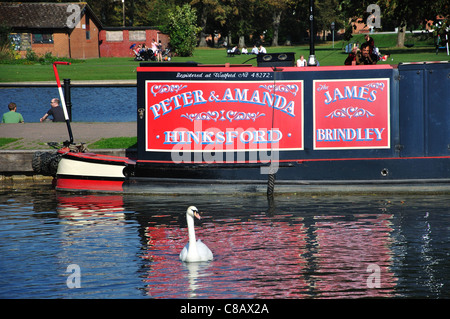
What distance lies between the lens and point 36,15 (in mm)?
64125

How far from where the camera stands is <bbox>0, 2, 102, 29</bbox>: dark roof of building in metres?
62.3

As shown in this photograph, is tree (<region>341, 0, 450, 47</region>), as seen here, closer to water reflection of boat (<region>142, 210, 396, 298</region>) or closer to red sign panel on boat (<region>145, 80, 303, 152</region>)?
red sign panel on boat (<region>145, 80, 303, 152</region>)

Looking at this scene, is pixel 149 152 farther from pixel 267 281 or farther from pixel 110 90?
pixel 110 90

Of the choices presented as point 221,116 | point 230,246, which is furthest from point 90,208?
point 230,246

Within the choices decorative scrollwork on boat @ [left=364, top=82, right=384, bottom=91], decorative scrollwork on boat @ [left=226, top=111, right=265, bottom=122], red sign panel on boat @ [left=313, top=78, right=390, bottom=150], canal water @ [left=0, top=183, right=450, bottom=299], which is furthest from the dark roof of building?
decorative scrollwork on boat @ [left=364, top=82, right=384, bottom=91]

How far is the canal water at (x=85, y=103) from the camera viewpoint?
2827 centimetres

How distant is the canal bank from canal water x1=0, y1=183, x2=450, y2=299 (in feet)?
5.51

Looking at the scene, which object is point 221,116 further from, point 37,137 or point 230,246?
point 37,137

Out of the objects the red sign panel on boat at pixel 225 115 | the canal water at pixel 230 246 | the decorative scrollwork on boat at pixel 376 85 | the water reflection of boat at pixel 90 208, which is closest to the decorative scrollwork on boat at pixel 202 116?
the red sign panel on boat at pixel 225 115

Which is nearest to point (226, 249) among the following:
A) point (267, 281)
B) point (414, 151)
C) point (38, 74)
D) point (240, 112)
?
point (267, 281)

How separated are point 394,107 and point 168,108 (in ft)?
15.6

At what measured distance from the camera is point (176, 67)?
15.1m
